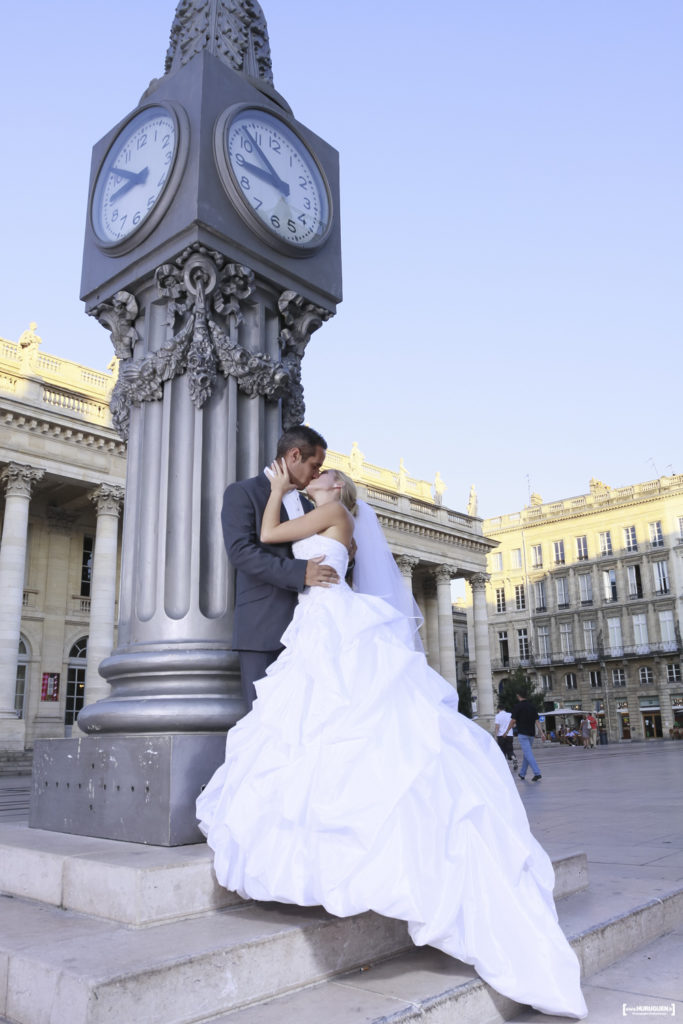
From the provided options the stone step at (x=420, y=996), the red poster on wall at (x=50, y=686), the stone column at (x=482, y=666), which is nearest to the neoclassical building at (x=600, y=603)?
the stone column at (x=482, y=666)

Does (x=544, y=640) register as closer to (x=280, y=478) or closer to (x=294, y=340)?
(x=294, y=340)

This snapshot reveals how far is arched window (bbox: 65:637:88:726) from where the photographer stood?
27.1 meters

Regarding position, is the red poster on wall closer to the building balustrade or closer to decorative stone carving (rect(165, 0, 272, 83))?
decorative stone carving (rect(165, 0, 272, 83))

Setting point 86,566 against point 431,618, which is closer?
point 86,566

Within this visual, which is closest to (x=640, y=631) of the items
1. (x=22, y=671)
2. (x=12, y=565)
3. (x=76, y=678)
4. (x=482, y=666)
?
(x=482, y=666)

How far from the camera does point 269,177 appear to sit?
14.2 feet

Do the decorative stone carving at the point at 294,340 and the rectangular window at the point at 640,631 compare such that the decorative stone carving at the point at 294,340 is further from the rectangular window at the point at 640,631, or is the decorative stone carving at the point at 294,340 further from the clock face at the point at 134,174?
the rectangular window at the point at 640,631

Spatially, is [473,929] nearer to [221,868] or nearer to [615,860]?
[221,868]

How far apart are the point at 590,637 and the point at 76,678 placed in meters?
40.3

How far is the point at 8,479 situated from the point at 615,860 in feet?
71.1

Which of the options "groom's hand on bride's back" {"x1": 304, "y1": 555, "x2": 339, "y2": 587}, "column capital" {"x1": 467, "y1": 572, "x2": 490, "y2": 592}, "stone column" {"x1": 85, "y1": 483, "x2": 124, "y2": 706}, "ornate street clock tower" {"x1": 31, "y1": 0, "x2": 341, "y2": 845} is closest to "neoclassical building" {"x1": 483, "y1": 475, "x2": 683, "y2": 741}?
"column capital" {"x1": 467, "y1": 572, "x2": 490, "y2": 592}

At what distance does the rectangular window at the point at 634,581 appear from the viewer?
55.4 m

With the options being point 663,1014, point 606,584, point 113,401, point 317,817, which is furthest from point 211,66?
point 606,584

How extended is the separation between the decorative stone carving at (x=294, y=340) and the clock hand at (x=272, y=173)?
634 mm
